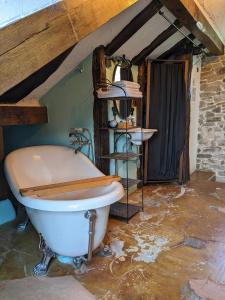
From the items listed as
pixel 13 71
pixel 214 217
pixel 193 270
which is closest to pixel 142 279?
pixel 193 270

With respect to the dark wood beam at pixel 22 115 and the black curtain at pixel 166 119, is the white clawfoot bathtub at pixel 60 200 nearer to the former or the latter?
the dark wood beam at pixel 22 115

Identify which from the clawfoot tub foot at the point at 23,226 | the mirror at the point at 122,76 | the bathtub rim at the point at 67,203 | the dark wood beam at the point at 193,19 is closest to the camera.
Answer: the bathtub rim at the point at 67,203

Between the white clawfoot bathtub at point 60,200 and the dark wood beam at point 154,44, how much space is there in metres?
1.79

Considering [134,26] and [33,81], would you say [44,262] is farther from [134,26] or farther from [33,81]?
[134,26]

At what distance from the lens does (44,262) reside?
1.95 metres

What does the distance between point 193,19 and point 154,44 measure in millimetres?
842

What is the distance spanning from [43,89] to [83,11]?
44.6 inches

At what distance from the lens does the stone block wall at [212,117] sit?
4465 mm

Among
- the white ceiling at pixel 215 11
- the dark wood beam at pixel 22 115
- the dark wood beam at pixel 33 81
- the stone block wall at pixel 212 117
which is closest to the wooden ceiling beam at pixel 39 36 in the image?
the dark wood beam at pixel 33 81

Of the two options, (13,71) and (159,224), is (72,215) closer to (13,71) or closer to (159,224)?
(13,71)

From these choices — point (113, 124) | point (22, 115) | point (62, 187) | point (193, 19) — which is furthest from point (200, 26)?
point (62, 187)

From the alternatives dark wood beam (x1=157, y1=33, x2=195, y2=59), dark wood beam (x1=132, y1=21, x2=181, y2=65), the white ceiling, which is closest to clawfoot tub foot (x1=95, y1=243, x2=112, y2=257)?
dark wood beam (x1=132, y1=21, x2=181, y2=65)

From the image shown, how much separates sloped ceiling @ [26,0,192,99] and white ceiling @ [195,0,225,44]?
1.23 feet

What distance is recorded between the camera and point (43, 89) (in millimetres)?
2525
